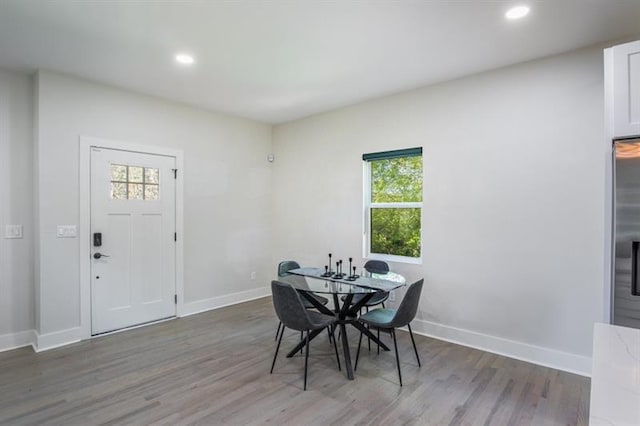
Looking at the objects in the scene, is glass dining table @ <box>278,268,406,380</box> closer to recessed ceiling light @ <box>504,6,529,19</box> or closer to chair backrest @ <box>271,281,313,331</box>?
chair backrest @ <box>271,281,313,331</box>

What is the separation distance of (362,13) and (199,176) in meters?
3.08

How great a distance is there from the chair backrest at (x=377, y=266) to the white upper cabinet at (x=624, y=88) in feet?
7.45

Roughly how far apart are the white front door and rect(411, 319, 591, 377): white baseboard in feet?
10.4

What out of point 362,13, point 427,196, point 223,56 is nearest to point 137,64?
point 223,56

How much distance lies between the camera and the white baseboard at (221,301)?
4406mm

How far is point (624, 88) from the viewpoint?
6.88 feet

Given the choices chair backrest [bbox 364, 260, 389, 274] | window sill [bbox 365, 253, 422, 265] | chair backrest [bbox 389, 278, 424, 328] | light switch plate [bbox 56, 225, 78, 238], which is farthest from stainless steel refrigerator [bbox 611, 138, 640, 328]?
light switch plate [bbox 56, 225, 78, 238]

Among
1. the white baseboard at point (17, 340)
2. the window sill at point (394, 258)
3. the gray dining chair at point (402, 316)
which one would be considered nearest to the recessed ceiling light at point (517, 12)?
the gray dining chair at point (402, 316)

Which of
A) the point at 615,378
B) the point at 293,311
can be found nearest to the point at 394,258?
the point at 293,311

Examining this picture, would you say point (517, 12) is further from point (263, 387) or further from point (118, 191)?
Answer: point (118, 191)

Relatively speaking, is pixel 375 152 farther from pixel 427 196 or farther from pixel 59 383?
pixel 59 383

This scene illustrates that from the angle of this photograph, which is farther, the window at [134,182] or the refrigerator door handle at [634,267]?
the window at [134,182]

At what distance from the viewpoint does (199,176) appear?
4.54 m

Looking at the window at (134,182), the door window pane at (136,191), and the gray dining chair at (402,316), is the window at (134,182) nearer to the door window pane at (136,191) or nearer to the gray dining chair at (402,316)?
the door window pane at (136,191)
